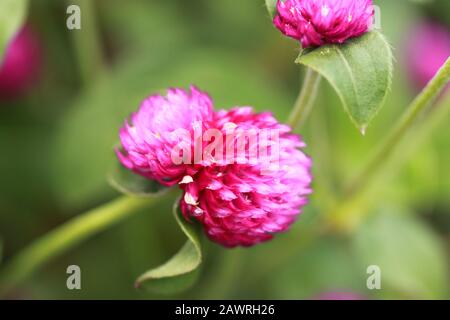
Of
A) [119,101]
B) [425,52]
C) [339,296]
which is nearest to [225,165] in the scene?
[339,296]

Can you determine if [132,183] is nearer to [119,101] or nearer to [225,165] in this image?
[225,165]

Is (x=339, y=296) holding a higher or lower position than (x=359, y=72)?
lower

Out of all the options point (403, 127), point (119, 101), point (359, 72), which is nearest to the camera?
point (359, 72)

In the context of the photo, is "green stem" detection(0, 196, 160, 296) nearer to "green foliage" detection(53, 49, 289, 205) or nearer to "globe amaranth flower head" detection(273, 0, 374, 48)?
"green foliage" detection(53, 49, 289, 205)

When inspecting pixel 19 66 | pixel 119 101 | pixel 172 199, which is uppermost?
pixel 19 66

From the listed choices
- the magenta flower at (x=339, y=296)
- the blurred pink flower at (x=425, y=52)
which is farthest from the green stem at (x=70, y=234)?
the blurred pink flower at (x=425, y=52)
